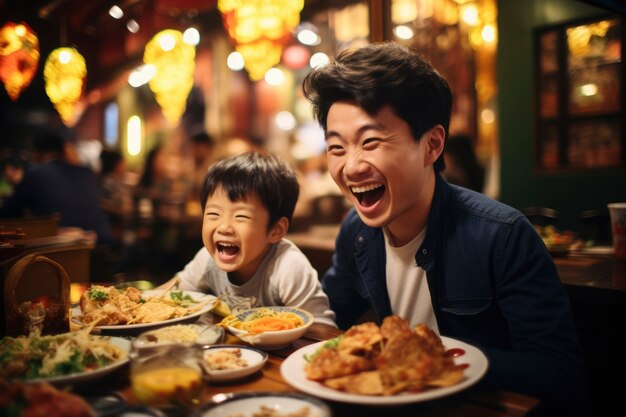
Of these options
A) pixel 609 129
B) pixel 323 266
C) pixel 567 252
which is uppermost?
pixel 609 129

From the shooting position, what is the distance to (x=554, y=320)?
164 cm

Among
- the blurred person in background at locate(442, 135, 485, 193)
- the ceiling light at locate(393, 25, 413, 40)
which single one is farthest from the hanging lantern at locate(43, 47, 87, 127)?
the ceiling light at locate(393, 25, 413, 40)

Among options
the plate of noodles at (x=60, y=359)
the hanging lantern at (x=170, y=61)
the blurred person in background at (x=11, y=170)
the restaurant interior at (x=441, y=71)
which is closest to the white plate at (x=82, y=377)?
the plate of noodles at (x=60, y=359)

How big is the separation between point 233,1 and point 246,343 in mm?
4189

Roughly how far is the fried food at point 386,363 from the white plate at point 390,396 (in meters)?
0.02

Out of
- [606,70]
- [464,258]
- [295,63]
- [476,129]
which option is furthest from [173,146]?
[464,258]

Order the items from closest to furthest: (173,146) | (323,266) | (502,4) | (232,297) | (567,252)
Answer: (232,297)
(567,252)
(323,266)
(502,4)
(173,146)

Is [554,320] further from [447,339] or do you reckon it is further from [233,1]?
[233,1]

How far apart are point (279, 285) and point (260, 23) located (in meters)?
3.38

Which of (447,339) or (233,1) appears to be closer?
(447,339)

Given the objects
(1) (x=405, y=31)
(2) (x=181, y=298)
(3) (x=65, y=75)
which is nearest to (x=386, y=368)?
(2) (x=181, y=298)

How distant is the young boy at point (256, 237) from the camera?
2094mm

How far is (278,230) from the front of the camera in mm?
2275

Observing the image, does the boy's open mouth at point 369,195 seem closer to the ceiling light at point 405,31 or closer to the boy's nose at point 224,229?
the boy's nose at point 224,229
